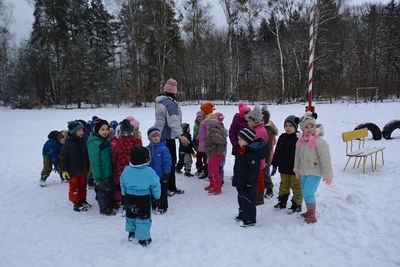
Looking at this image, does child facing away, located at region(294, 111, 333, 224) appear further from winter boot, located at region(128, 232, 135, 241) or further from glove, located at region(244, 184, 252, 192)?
winter boot, located at region(128, 232, 135, 241)

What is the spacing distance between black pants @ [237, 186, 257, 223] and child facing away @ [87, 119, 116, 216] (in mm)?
2303

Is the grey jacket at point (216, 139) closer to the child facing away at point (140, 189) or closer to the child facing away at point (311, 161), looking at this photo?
the child facing away at point (311, 161)

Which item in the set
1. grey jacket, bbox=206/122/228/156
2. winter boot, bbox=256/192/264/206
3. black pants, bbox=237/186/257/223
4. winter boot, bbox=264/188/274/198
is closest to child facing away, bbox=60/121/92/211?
grey jacket, bbox=206/122/228/156

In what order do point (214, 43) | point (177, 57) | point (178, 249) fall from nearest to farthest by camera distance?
point (178, 249), point (177, 57), point (214, 43)

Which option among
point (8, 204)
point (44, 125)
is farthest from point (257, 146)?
point (44, 125)

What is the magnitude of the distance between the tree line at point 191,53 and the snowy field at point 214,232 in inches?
1001

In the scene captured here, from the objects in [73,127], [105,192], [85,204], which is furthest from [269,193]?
[73,127]

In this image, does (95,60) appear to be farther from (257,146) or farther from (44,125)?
(257,146)

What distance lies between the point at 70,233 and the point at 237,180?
2.74 metres

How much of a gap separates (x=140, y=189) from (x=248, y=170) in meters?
1.63

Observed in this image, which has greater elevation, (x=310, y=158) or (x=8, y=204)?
(x=310, y=158)

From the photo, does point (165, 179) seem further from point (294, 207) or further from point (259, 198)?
point (294, 207)

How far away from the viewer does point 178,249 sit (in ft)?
13.9

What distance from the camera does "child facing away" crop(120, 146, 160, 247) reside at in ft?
14.0
